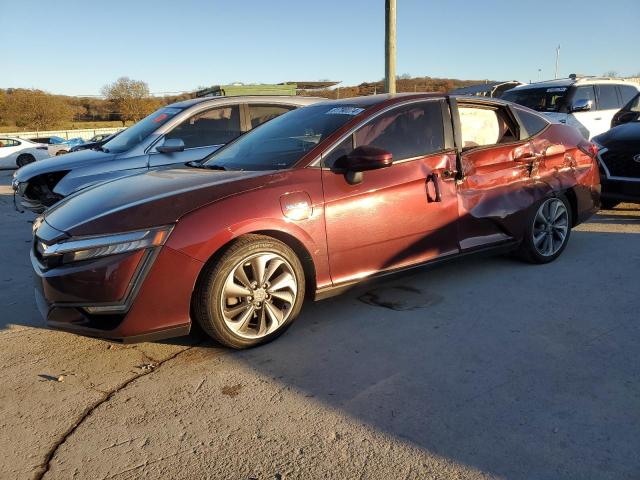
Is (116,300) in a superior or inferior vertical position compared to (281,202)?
inferior

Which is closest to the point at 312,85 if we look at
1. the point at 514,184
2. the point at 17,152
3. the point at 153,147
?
the point at 153,147

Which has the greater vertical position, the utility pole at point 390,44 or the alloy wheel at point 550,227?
the utility pole at point 390,44

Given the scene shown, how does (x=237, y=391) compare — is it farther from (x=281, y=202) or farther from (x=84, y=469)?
(x=281, y=202)

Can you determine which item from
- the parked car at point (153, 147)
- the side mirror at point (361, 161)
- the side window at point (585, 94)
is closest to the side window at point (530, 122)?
the side mirror at point (361, 161)

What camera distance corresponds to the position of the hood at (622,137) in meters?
6.44

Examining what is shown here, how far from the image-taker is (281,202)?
10.8ft

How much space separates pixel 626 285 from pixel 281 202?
2924 mm

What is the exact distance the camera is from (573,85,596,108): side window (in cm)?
959

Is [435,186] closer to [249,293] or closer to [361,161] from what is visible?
[361,161]

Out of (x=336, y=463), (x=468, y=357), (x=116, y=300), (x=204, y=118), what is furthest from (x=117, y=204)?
(x=204, y=118)

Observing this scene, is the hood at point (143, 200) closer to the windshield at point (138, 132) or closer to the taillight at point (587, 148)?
the windshield at point (138, 132)

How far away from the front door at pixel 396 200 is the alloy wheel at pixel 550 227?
1.08 metres

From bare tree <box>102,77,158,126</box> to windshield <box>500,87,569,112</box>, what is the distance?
42806 millimetres

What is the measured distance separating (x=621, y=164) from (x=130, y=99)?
49910 millimetres
